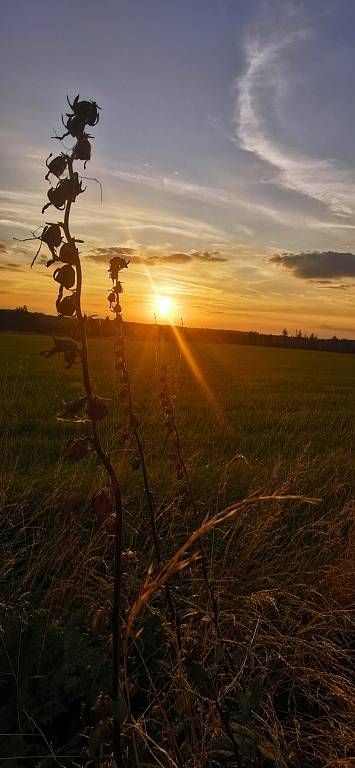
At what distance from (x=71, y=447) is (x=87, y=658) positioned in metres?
1.46

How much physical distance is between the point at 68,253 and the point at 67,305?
11cm

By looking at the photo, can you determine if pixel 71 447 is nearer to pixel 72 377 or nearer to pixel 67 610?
pixel 67 610

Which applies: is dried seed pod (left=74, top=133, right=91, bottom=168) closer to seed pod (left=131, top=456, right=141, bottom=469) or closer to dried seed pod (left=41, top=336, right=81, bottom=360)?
dried seed pod (left=41, top=336, right=81, bottom=360)

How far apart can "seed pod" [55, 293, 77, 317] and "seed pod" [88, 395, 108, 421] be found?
201 mm

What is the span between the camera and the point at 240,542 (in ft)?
13.1

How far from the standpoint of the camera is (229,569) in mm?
3559

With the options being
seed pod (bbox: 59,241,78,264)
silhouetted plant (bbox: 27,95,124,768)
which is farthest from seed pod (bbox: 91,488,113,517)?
seed pod (bbox: 59,241,78,264)

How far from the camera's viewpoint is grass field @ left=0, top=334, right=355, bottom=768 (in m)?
2.39

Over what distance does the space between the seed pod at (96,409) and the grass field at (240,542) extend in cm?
36

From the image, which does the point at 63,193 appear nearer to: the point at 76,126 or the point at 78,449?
the point at 76,126

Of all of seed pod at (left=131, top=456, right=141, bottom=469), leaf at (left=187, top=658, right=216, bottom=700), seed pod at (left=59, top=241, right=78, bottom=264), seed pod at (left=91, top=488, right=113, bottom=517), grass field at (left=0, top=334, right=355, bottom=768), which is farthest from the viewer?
grass field at (left=0, top=334, right=355, bottom=768)

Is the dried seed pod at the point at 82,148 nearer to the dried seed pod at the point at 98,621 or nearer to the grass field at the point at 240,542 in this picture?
the grass field at the point at 240,542

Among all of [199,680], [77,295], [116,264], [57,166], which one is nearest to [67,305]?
[77,295]

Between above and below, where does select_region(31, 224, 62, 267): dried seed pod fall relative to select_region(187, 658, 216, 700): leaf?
above
